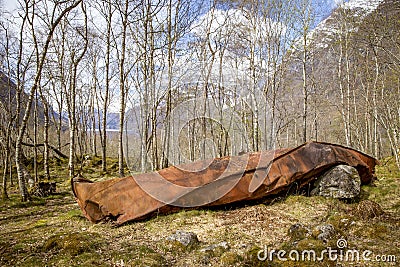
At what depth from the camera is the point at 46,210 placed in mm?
6848

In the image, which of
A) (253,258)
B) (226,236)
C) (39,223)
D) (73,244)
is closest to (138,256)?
(73,244)

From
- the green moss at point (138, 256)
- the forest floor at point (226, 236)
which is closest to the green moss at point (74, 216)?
the forest floor at point (226, 236)

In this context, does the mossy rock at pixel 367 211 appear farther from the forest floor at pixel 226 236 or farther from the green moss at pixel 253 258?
the green moss at pixel 253 258

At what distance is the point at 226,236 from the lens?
13.6 ft

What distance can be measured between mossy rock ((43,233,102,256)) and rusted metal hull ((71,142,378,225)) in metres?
0.83

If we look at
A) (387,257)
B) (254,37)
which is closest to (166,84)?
(254,37)

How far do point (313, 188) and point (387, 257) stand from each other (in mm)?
2891

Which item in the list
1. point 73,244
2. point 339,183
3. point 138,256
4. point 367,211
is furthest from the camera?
point 339,183

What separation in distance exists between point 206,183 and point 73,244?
2.55 meters

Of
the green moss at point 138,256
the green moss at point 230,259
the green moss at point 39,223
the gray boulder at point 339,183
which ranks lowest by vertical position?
the green moss at point 39,223

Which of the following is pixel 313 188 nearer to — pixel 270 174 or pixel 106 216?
pixel 270 174

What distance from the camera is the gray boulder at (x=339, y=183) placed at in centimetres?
551

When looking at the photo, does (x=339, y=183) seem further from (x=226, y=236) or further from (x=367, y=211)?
(x=226, y=236)

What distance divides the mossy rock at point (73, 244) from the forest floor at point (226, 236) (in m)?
0.01
